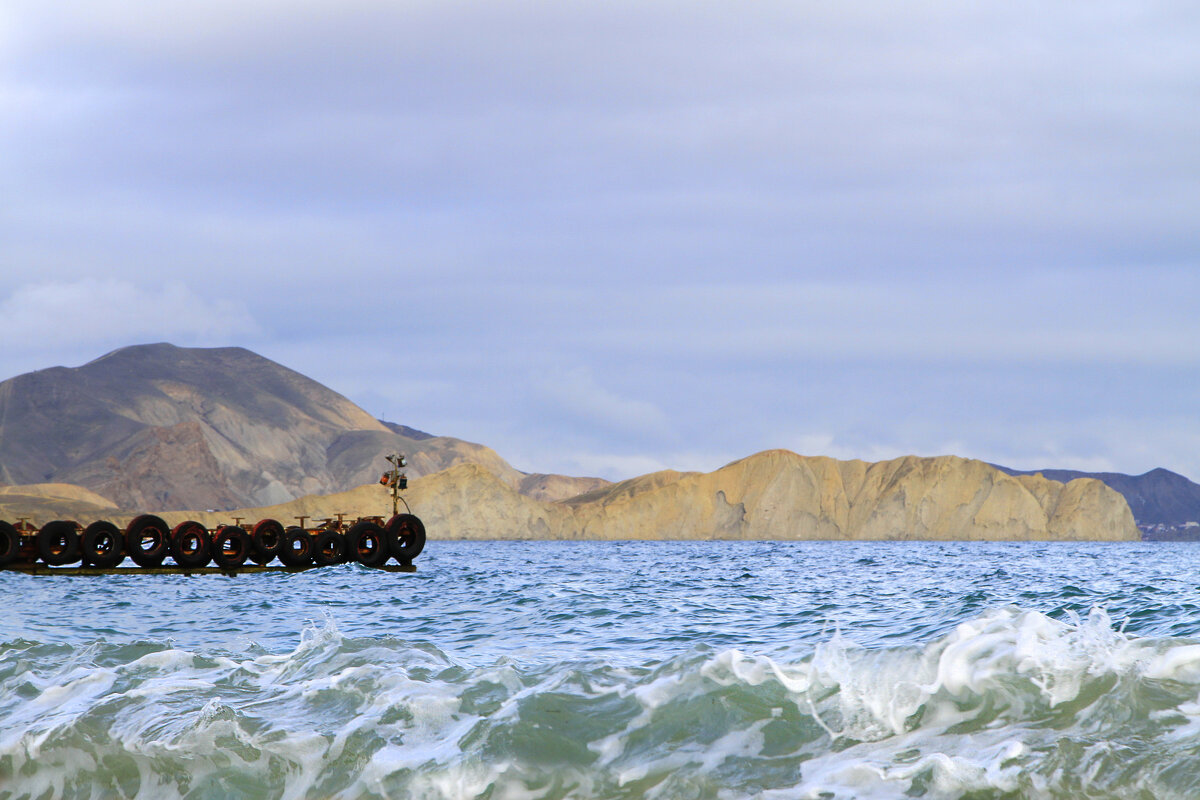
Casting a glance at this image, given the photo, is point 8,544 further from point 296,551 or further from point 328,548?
point 328,548

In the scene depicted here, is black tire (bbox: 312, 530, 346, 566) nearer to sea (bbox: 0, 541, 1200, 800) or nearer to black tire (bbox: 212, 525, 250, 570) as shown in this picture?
black tire (bbox: 212, 525, 250, 570)

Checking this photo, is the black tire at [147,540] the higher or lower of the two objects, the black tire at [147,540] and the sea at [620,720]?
the higher

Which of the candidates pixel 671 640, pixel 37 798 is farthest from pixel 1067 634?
pixel 37 798

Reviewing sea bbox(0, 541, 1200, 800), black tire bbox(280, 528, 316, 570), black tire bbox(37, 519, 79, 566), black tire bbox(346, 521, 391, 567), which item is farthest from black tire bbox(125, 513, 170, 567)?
sea bbox(0, 541, 1200, 800)

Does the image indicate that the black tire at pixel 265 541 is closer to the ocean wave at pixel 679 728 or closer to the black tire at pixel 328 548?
the black tire at pixel 328 548

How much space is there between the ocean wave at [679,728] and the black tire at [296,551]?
26990 mm

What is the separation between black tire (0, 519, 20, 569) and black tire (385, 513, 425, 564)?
12750 mm

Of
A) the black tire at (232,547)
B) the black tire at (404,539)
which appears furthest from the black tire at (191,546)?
the black tire at (404,539)

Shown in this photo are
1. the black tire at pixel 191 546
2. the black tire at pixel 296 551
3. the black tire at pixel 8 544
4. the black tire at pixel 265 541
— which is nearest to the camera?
the black tire at pixel 8 544

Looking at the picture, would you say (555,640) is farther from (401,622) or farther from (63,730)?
(63,730)

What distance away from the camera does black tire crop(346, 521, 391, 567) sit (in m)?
40.6

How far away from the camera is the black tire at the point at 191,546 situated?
124 ft

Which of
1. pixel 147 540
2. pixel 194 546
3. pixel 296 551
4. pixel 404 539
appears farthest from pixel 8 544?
pixel 404 539

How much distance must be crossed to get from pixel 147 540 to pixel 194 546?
6.28 feet
